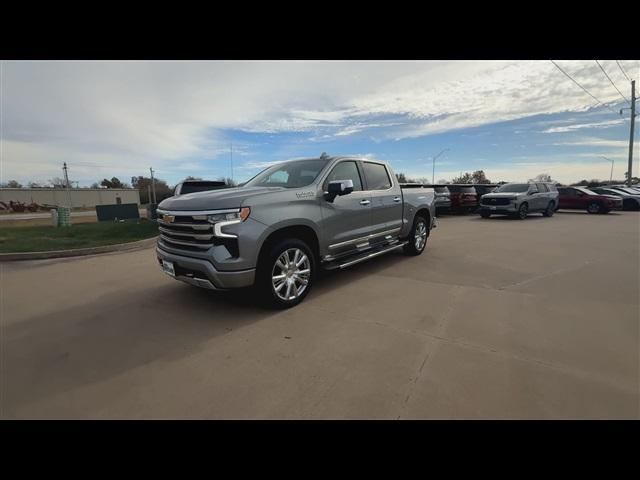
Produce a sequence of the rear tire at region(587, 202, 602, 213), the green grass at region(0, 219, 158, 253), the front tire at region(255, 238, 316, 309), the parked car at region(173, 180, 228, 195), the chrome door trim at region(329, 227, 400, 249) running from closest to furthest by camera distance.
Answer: the front tire at region(255, 238, 316, 309) < the chrome door trim at region(329, 227, 400, 249) < the green grass at region(0, 219, 158, 253) < the parked car at region(173, 180, 228, 195) < the rear tire at region(587, 202, 602, 213)

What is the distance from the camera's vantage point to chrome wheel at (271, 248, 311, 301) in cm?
396

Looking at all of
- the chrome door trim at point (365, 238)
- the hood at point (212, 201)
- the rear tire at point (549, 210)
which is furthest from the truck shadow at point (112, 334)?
the rear tire at point (549, 210)

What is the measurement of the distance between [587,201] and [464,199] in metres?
8.86

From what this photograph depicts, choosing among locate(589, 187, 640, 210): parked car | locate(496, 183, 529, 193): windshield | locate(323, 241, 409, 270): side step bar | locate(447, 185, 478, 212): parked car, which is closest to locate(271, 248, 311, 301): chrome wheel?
locate(323, 241, 409, 270): side step bar

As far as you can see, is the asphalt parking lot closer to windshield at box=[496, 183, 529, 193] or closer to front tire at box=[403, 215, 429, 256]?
front tire at box=[403, 215, 429, 256]

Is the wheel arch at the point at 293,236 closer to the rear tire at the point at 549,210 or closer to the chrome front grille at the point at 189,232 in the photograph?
the chrome front grille at the point at 189,232

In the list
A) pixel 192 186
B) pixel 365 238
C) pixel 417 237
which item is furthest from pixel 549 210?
pixel 192 186

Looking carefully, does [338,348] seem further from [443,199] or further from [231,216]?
[443,199]

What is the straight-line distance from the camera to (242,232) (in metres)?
Result: 3.57

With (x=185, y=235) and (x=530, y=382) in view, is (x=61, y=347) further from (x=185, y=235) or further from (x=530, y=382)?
(x=530, y=382)

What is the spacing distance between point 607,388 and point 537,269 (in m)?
3.89

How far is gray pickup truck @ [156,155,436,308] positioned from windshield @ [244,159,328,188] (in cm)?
2

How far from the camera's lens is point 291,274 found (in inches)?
161
